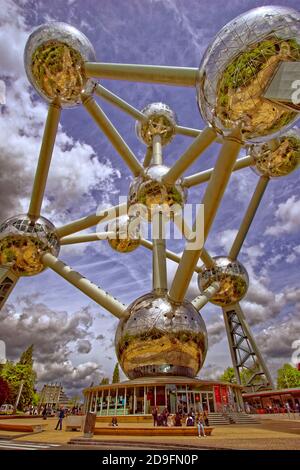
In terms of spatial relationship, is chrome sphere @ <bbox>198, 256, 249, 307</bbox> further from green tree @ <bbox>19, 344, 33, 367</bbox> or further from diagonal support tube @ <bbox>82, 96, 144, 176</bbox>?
green tree @ <bbox>19, 344, 33, 367</bbox>

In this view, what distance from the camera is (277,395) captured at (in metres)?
24.1

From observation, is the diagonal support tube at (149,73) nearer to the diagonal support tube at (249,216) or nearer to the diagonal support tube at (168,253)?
the diagonal support tube at (168,253)

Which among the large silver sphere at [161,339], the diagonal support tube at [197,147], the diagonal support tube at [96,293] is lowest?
the large silver sphere at [161,339]

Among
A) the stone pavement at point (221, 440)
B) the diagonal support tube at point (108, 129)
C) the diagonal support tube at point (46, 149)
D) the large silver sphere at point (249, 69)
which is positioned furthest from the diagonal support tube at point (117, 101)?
the stone pavement at point (221, 440)

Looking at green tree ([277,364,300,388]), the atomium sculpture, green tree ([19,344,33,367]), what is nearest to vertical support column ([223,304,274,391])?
the atomium sculpture

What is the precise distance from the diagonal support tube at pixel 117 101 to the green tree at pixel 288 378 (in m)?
50.3

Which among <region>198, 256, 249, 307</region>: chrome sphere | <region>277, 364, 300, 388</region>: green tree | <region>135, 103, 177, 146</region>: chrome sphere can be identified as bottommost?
<region>198, 256, 249, 307</region>: chrome sphere

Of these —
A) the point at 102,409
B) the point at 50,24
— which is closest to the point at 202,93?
the point at 50,24

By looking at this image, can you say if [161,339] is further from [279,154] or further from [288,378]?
[288,378]

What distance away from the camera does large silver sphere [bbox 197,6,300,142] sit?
4453mm

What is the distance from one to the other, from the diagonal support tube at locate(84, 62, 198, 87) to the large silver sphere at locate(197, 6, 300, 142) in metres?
1.12

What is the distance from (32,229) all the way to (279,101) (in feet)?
26.6

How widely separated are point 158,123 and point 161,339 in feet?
27.2

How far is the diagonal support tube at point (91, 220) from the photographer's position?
34.6 feet
